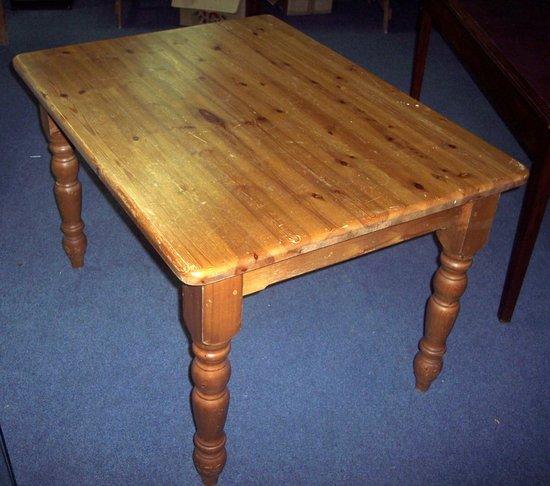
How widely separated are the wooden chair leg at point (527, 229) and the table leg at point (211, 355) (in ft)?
2.66

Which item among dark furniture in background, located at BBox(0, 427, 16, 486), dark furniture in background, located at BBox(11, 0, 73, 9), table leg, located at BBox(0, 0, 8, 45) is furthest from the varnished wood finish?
dark furniture in background, located at BBox(11, 0, 73, 9)

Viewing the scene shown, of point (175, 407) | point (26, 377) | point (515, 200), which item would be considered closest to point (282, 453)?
point (175, 407)

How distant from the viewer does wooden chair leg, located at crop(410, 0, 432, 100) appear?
2554 millimetres

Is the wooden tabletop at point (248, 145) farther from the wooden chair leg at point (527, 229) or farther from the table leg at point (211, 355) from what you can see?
A: the wooden chair leg at point (527, 229)

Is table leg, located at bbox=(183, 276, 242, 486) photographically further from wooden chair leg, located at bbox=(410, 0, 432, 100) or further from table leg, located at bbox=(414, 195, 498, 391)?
wooden chair leg, located at bbox=(410, 0, 432, 100)

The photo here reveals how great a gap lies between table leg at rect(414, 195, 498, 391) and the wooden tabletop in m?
0.08

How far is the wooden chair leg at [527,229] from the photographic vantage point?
1.63 meters

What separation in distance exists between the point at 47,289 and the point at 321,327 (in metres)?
0.73

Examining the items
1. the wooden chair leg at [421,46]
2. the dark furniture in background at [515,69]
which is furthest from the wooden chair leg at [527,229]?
the wooden chair leg at [421,46]

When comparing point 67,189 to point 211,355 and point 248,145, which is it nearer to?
point 248,145

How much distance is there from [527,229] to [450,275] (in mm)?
356

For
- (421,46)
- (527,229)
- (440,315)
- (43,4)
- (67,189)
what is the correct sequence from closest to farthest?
(440,315) < (527,229) < (67,189) < (421,46) < (43,4)

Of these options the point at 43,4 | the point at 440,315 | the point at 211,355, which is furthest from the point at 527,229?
the point at 43,4

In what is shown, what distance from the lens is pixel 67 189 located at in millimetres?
1868
